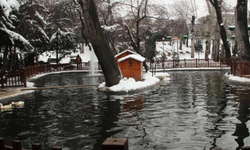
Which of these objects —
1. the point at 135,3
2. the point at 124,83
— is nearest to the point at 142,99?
the point at 124,83

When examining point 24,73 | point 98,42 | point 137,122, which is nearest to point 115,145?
point 137,122

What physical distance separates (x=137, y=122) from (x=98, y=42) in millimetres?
7701

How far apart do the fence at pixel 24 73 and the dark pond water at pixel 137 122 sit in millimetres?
6336

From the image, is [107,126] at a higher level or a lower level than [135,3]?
lower

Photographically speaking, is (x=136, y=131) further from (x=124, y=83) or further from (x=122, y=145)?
(x=124, y=83)

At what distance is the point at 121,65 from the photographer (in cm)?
1903

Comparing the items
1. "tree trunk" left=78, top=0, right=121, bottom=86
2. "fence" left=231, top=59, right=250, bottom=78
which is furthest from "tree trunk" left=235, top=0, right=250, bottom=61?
"tree trunk" left=78, top=0, right=121, bottom=86

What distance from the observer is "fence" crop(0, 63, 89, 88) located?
59.5 feet

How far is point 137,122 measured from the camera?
8.11m

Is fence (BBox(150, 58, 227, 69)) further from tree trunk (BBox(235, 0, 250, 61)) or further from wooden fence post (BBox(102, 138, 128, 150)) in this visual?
wooden fence post (BBox(102, 138, 128, 150))

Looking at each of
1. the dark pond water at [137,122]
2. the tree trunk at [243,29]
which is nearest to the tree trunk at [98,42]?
the dark pond water at [137,122]

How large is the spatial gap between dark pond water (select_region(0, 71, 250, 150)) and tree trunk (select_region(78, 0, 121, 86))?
3.08 metres

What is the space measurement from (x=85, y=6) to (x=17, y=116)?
290 inches

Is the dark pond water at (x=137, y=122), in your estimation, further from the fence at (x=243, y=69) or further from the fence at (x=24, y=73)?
the fence at (x=24, y=73)
